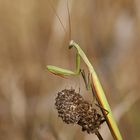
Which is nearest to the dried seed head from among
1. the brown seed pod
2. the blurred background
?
the brown seed pod

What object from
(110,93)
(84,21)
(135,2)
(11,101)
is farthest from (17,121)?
(135,2)

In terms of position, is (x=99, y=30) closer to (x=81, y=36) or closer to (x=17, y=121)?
(x=81, y=36)

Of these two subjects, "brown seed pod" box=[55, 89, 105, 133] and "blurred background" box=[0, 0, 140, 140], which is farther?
"blurred background" box=[0, 0, 140, 140]

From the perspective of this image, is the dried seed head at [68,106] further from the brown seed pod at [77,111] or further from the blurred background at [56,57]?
the blurred background at [56,57]

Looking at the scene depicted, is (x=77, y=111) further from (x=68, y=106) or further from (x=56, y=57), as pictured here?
(x=56, y=57)

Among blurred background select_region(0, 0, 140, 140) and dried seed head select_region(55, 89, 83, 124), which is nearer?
dried seed head select_region(55, 89, 83, 124)

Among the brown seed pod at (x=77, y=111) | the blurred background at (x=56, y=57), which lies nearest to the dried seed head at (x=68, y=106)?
the brown seed pod at (x=77, y=111)

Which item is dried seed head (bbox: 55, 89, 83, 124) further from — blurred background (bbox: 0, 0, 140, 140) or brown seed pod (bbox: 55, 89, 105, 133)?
blurred background (bbox: 0, 0, 140, 140)
